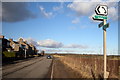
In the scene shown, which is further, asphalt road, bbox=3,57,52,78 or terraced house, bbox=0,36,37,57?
terraced house, bbox=0,36,37,57

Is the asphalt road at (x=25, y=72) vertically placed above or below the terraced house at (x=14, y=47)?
below

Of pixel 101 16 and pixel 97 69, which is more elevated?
pixel 101 16

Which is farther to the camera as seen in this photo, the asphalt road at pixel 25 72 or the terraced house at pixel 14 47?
the terraced house at pixel 14 47

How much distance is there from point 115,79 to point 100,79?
979 mm

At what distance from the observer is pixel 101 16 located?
8.34 metres

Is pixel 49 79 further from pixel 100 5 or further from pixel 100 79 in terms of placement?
pixel 100 5

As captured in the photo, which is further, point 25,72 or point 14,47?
point 14,47

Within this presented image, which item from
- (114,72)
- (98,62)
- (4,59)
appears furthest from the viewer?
(4,59)

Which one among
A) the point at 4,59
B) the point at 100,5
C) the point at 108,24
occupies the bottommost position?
the point at 4,59

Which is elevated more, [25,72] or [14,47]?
[14,47]

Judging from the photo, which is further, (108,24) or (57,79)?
(57,79)

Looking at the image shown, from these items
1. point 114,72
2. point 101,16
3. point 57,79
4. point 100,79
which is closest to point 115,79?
point 100,79

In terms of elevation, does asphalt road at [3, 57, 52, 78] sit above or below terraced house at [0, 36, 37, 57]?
below

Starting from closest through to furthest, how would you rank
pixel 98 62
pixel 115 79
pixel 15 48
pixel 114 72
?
pixel 115 79 → pixel 114 72 → pixel 98 62 → pixel 15 48
